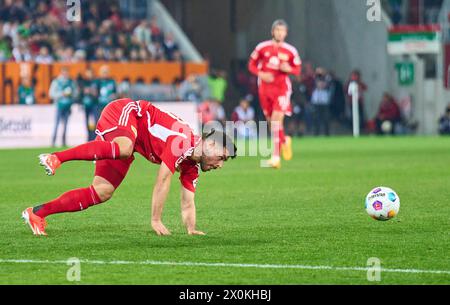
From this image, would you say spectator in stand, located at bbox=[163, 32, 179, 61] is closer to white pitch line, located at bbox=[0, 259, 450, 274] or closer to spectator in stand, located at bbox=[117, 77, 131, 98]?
spectator in stand, located at bbox=[117, 77, 131, 98]

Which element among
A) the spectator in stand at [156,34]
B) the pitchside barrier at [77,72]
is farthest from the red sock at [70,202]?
the spectator in stand at [156,34]

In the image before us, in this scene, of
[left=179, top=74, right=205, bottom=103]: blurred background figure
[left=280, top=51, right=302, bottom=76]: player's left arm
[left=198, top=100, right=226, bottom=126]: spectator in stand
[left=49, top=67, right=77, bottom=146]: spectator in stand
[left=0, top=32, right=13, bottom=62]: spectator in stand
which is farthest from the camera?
[left=198, top=100, right=226, bottom=126]: spectator in stand

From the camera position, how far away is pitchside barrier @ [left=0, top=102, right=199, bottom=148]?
2995 cm

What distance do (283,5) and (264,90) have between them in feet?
66.8

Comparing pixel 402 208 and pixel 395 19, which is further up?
pixel 395 19

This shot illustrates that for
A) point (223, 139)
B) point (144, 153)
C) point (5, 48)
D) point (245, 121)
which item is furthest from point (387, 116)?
point (223, 139)

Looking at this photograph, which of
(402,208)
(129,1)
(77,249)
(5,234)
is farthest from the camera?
(129,1)

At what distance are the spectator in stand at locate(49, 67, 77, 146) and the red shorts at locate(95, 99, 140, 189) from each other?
18960 millimetres

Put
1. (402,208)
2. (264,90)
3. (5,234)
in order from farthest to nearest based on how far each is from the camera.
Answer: (264,90), (402,208), (5,234)

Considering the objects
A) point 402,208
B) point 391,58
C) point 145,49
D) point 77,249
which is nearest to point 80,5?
point 145,49

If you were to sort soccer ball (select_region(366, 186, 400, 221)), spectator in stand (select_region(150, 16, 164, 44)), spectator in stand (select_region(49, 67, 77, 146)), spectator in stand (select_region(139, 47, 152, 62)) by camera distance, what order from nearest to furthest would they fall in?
soccer ball (select_region(366, 186, 400, 221)) → spectator in stand (select_region(49, 67, 77, 146)) → spectator in stand (select_region(139, 47, 152, 62)) → spectator in stand (select_region(150, 16, 164, 44))

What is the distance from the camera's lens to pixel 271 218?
41.7ft

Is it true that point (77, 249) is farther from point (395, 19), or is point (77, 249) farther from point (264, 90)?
point (395, 19)

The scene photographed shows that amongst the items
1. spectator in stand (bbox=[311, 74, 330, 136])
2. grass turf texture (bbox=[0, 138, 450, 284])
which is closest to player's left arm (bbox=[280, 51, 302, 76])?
grass turf texture (bbox=[0, 138, 450, 284])
